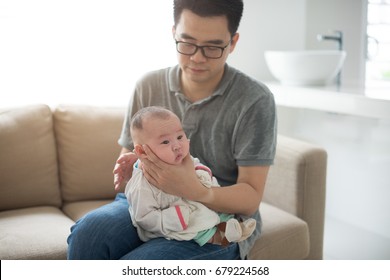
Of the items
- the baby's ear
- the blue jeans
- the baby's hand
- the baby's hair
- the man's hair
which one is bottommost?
the blue jeans

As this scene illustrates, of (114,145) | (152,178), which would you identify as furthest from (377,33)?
(152,178)

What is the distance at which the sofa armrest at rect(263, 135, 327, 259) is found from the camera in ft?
5.84

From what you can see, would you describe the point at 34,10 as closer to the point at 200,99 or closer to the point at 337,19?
the point at 200,99

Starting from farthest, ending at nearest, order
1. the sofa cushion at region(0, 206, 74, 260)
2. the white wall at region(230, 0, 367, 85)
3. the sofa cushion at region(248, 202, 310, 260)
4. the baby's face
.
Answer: the white wall at region(230, 0, 367, 85) < the sofa cushion at region(248, 202, 310, 260) < the sofa cushion at region(0, 206, 74, 260) < the baby's face

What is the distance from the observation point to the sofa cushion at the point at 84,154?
1921 mm

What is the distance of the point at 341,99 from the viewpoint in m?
2.19

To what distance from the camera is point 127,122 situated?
155 cm

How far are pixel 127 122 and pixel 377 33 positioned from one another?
1.65 metres

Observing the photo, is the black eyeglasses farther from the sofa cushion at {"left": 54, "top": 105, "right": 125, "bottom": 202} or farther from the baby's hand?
the sofa cushion at {"left": 54, "top": 105, "right": 125, "bottom": 202}

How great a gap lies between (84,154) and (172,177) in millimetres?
801

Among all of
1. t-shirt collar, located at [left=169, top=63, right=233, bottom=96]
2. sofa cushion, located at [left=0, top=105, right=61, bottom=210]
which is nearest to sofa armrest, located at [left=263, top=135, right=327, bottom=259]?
t-shirt collar, located at [left=169, top=63, right=233, bottom=96]

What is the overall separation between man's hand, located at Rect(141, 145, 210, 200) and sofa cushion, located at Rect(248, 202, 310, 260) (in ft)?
1.34

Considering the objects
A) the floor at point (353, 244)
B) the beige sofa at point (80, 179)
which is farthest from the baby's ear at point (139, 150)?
the floor at point (353, 244)

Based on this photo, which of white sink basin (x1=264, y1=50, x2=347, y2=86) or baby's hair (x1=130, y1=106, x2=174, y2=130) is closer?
baby's hair (x1=130, y1=106, x2=174, y2=130)
